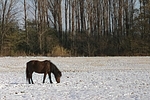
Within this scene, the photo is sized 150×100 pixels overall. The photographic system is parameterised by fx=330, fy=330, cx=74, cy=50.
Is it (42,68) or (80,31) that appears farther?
(80,31)

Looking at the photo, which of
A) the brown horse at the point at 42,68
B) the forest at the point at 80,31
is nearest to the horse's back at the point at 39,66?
the brown horse at the point at 42,68

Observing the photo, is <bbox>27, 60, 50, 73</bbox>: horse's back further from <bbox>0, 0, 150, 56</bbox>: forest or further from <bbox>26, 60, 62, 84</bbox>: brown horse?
Answer: <bbox>0, 0, 150, 56</bbox>: forest

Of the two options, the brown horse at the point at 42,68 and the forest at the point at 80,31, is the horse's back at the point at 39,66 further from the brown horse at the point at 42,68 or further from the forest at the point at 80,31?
the forest at the point at 80,31

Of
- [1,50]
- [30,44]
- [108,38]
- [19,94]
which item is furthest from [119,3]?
[19,94]

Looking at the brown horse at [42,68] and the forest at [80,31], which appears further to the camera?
the forest at [80,31]

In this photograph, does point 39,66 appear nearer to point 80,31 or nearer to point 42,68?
point 42,68

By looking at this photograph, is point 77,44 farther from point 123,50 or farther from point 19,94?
point 19,94

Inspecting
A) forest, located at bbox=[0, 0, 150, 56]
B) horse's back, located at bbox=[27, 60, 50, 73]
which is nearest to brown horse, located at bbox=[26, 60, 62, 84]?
horse's back, located at bbox=[27, 60, 50, 73]

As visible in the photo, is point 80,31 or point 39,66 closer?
point 39,66

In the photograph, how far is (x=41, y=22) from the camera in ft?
211

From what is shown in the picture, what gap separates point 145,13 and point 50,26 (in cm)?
1902

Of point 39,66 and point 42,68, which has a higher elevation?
point 39,66

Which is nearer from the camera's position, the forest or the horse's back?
the horse's back

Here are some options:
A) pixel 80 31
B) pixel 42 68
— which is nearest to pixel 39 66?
pixel 42 68
